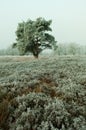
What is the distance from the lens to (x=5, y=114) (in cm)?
641

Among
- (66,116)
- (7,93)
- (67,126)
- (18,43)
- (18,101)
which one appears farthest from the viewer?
(18,43)

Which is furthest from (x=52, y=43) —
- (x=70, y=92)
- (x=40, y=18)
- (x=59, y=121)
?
(x=59, y=121)

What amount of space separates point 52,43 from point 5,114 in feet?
141

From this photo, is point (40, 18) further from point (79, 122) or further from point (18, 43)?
point (79, 122)

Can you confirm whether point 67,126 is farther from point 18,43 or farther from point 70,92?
point 18,43

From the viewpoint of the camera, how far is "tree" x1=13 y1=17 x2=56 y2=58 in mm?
47531

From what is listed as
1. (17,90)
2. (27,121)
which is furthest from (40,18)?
(27,121)

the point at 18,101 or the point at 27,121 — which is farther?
the point at 18,101

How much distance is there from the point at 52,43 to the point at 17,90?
132 feet

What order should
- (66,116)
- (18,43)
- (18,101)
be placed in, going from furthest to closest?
(18,43), (18,101), (66,116)

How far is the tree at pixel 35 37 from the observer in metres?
47.5

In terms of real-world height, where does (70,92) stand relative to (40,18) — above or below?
below

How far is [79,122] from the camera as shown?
19.3 ft

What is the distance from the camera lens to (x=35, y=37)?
158 feet
